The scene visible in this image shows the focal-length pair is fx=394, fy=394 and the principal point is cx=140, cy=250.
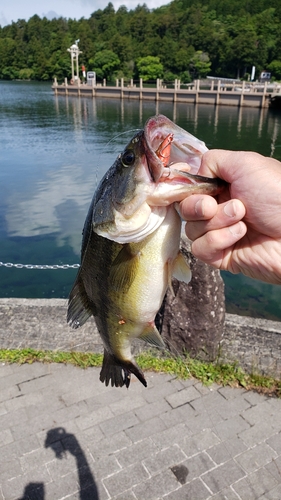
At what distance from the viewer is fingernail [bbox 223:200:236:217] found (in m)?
1.90

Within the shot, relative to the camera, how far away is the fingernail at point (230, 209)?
6.23 feet

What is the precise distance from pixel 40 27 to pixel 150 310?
6309 inches

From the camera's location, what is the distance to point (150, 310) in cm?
231

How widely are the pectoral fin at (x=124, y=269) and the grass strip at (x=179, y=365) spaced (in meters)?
3.35

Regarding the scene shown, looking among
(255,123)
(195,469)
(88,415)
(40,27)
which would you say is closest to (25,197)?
(88,415)

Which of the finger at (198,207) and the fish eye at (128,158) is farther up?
the fish eye at (128,158)

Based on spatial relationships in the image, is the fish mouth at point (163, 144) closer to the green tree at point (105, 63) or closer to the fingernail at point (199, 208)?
the fingernail at point (199, 208)

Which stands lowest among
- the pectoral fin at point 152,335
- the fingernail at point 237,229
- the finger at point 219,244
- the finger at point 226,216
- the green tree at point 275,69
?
the pectoral fin at point 152,335

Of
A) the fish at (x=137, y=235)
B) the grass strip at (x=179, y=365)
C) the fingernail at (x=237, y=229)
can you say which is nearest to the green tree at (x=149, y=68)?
the grass strip at (x=179, y=365)

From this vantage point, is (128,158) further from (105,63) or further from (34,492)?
(105,63)

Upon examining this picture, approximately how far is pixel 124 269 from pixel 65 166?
22.2 metres

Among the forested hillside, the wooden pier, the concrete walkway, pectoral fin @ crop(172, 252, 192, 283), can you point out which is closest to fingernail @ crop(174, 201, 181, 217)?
pectoral fin @ crop(172, 252, 192, 283)

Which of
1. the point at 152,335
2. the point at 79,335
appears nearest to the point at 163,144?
the point at 152,335

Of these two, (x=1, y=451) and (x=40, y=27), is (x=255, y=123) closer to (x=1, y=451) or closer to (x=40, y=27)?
(x=1, y=451)
